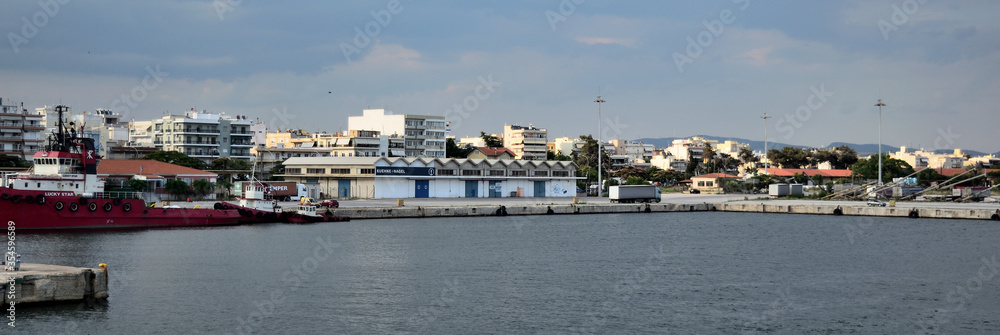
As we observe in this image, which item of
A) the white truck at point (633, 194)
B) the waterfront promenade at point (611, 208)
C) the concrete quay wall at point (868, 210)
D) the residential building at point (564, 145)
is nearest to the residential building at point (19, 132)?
the waterfront promenade at point (611, 208)

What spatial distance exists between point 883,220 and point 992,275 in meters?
34.2

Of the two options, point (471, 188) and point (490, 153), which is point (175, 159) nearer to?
point (471, 188)

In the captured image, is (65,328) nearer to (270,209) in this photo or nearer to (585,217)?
(270,209)

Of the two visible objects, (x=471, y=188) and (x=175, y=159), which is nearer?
(x=471, y=188)

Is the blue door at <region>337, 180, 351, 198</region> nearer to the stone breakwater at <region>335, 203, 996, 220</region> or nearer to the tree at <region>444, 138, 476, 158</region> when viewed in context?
the stone breakwater at <region>335, 203, 996, 220</region>

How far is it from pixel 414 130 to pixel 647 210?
57585 mm

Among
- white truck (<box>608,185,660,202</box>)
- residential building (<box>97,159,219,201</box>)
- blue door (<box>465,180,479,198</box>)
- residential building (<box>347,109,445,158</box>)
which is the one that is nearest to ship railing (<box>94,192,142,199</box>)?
residential building (<box>97,159,219,201</box>)

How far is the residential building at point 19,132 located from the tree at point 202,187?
41.7 m

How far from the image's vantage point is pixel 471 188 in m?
88.6

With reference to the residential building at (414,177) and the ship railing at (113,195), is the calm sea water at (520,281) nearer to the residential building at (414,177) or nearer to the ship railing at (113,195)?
the ship railing at (113,195)

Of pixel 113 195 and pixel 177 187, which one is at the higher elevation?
pixel 177 187

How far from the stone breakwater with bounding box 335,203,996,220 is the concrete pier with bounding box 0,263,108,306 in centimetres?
3521

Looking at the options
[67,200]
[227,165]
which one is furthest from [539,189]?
[67,200]

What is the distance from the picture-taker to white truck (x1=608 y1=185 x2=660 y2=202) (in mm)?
83188
